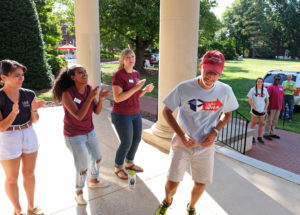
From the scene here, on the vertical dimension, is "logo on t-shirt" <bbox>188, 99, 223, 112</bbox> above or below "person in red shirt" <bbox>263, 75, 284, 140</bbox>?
above

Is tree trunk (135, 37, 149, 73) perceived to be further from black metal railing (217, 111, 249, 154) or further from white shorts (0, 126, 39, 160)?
white shorts (0, 126, 39, 160)

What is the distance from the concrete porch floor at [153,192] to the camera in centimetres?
307

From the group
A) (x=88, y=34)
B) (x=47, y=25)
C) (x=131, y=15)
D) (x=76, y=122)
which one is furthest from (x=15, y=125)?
(x=131, y=15)

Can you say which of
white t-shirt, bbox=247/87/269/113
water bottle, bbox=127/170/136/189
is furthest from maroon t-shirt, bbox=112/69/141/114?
white t-shirt, bbox=247/87/269/113

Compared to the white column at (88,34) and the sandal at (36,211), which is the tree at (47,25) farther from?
the sandal at (36,211)

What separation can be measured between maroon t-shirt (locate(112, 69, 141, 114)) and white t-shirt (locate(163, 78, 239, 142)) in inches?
38.4

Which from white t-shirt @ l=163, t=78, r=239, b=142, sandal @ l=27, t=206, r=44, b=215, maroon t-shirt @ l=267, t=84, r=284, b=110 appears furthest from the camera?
maroon t-shirt @ l=267, t=84, r=284, b=110

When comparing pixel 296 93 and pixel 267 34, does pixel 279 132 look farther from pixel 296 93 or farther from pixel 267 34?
pixel 267 34

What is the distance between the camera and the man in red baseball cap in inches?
94.0

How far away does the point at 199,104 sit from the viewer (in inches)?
94.6

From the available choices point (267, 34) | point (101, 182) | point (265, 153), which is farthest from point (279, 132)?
point (267, 34)

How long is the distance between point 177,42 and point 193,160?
2727 millimetres

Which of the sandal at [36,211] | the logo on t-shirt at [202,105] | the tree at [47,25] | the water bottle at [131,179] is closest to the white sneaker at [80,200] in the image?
the sandal at [36,211]

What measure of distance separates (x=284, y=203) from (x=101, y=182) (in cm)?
245
